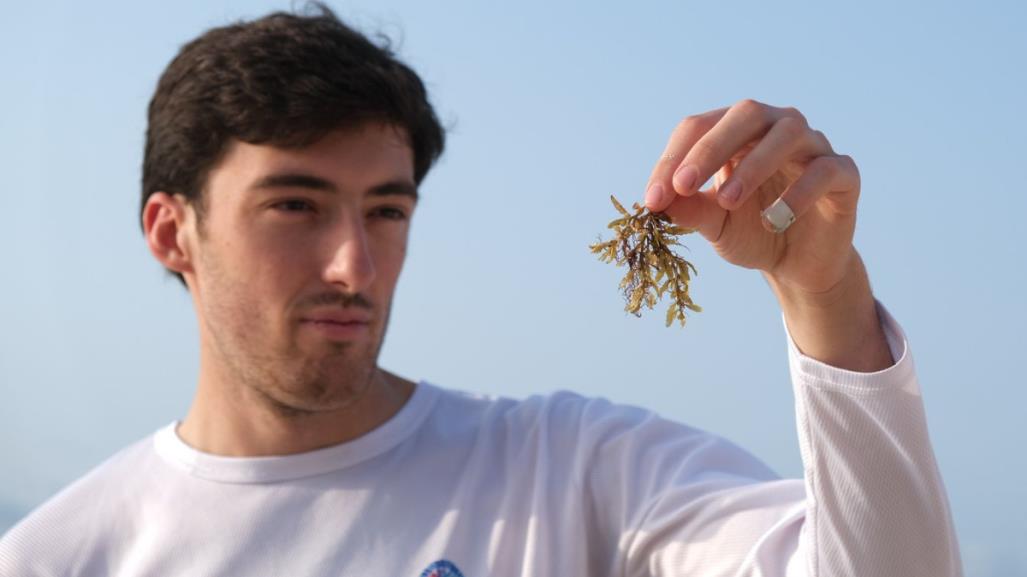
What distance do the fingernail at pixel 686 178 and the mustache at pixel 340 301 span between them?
1.39 metres

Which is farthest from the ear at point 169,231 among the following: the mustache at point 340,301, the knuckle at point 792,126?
the knuckle at point 792,126

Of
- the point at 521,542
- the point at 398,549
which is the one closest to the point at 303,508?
the point at 398,549

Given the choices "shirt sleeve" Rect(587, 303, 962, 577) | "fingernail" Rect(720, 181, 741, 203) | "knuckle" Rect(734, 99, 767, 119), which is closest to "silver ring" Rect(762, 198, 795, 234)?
"fingernail" Rect(720, 181, 741, 203)

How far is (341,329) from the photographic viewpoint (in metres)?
3.46

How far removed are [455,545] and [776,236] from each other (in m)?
1.36

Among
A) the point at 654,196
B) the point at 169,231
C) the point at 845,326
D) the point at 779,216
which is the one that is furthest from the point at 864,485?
the point at 169,231

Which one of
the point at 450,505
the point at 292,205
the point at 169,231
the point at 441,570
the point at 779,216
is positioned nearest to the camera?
the point at 779,216

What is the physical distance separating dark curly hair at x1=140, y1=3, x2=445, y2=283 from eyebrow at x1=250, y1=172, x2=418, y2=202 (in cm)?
11

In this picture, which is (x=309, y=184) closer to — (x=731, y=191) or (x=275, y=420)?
(x=275, y=420)

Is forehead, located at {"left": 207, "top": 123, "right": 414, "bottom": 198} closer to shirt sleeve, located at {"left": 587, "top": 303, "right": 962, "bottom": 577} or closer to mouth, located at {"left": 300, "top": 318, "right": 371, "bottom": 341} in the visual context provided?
mouth, located at {"left": 300, "top": 318, "right": 371, "bottom": 341}

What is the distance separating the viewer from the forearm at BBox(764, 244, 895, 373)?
2457mm

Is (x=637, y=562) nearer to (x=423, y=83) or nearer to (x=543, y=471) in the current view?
(x=543, y=471)

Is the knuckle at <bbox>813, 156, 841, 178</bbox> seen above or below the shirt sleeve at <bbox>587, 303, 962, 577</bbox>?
above

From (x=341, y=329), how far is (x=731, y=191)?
1515mm
